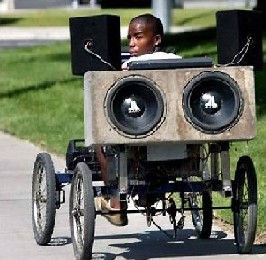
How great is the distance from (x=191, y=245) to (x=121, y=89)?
4.73 feet

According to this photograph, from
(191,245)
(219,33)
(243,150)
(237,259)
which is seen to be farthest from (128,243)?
(243,150)

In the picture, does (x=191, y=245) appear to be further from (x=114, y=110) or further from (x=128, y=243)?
(x=114, y=110)

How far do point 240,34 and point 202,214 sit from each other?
4.75 feet

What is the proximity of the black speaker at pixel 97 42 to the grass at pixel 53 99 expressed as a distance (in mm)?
1034

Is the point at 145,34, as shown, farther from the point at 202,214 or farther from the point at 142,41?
the point at 202,214

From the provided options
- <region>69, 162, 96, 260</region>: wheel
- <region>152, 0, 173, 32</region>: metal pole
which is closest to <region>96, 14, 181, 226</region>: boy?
<region>69, 162, 96, 260</region>: wheel

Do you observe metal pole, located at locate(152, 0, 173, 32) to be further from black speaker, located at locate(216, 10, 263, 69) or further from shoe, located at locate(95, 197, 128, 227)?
black speaker, located at locate(216, 10, 263, 69)

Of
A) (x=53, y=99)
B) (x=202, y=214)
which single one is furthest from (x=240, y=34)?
(x=53, y=99)

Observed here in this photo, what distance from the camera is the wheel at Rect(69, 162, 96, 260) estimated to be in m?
7.21

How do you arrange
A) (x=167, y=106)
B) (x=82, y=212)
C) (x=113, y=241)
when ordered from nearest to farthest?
1. (x=167, y=106)
2. (x=82, y=212)
3. (x=113, y=241)

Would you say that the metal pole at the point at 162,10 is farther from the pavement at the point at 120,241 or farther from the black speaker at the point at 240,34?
the black speaker at the point at 240,34

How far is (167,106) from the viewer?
723 cm

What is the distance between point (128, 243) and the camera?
827cm

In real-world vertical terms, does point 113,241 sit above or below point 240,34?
below
